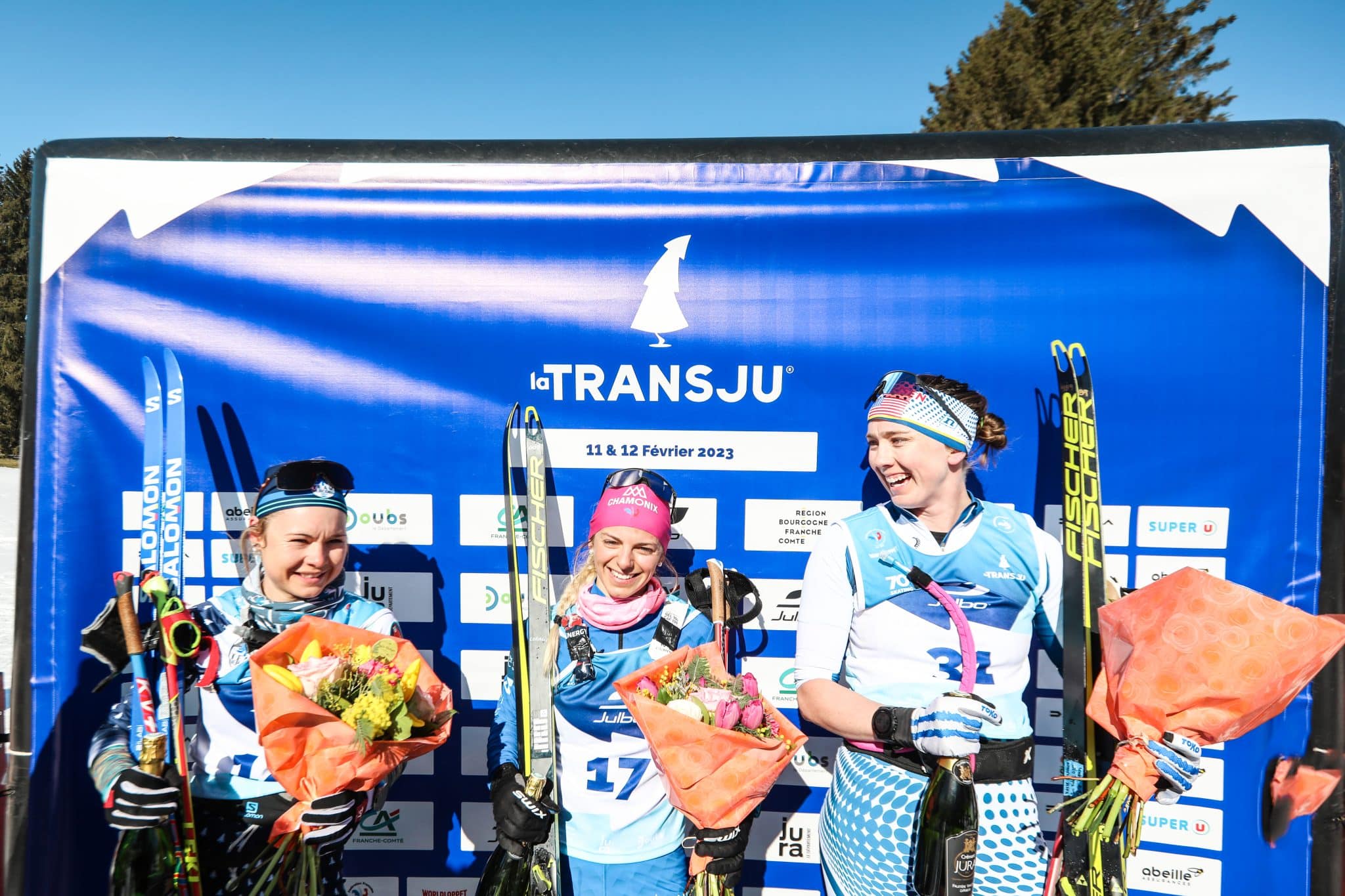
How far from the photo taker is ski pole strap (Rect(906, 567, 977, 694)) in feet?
8.00

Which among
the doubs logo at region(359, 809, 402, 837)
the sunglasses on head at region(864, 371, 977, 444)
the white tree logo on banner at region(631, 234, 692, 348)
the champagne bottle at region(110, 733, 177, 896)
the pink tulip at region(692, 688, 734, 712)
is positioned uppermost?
the white tree logo on banner at region(631, 234, 692, 348)

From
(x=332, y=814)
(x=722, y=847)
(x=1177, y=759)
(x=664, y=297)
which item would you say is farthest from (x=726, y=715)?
(x=664, y=297)

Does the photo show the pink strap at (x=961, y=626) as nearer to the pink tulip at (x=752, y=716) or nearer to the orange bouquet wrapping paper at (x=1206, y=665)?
the orange bouquet wrapping paper at (x=1206, y=665)

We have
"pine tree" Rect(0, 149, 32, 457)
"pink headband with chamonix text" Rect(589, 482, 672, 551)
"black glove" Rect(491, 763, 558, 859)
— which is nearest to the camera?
"black glove" Rect(491, 763, 558, 859)

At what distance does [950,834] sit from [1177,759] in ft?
2.21

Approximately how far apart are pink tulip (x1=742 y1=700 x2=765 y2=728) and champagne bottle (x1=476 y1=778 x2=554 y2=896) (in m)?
0.72

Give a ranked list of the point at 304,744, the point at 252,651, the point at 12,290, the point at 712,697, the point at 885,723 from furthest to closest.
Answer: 1. the point at 12,290
2. the point at 252,651
3. the point at 885,723
4. the point at 712,697
5. the point at 304,744

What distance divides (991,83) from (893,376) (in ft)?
31.3

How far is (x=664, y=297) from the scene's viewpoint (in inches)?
114

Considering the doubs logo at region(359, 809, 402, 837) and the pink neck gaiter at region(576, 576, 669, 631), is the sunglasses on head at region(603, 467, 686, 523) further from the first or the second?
the doubs logo at region(359, 809, 402, 837)

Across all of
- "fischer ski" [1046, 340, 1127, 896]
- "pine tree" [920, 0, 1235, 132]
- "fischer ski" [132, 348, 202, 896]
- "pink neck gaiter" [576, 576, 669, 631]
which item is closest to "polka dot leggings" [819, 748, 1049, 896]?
"fischer ski" [1046, 340, 1127, 896]

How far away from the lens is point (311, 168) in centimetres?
290

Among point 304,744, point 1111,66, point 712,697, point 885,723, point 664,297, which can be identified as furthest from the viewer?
point 1111,66

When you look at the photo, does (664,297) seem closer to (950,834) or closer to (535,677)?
(535,677)
